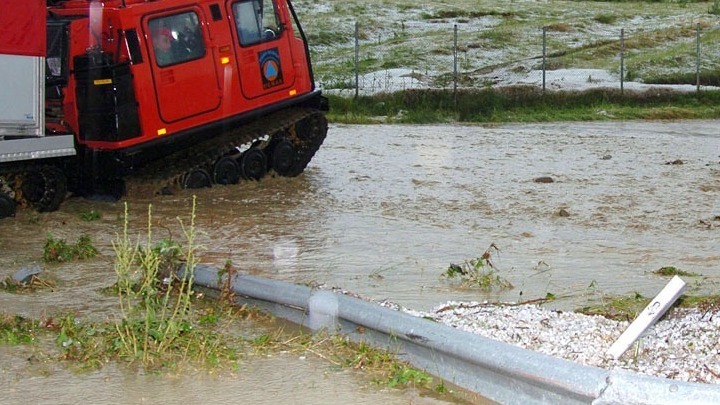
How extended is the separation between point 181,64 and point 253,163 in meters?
2.01

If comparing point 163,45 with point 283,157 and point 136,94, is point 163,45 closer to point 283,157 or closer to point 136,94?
point 136,94

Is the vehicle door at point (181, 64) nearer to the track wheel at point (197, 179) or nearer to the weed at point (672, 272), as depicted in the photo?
the track wheel at point (197, 179)

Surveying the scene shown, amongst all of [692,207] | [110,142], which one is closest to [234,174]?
[110,142]

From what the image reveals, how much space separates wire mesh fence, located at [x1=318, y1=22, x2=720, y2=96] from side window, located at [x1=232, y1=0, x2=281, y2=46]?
9.02m

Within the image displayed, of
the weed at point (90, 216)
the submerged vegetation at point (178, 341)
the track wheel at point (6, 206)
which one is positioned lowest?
the weed at point (90, 216)

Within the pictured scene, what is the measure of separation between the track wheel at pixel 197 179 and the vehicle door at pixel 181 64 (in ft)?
2.68

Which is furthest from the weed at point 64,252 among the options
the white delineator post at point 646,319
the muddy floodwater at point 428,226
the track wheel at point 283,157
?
the track wheel at point 283,157

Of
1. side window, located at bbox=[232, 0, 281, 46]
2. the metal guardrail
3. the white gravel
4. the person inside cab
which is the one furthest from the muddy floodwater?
side window, located at bbox=[232, 0, 281, 46]

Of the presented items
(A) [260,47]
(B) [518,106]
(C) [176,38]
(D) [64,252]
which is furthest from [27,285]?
(B) [518,106]

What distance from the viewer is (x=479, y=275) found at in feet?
30.4

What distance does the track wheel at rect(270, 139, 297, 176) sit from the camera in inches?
640

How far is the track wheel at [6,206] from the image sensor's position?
42.9ft

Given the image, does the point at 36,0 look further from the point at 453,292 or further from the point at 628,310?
the point at 628,310

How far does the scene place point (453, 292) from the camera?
8.90m
